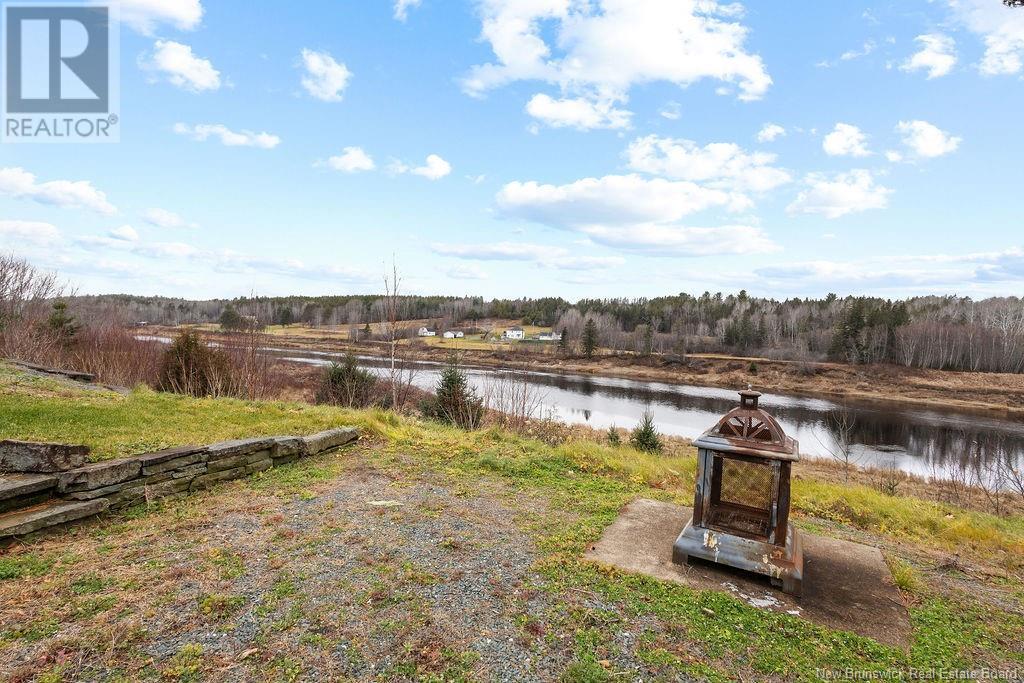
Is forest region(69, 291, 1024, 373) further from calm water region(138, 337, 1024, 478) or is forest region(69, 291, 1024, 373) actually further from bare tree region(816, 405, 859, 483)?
bare tree region(816, 405, 859, 483)

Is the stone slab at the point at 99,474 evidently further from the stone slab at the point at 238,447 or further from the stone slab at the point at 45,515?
the stone slab at the point at 238,447

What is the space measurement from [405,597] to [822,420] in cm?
3239

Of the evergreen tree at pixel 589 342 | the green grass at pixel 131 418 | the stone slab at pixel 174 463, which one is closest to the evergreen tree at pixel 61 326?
the green grass at pixel 131 418

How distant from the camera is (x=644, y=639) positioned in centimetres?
334

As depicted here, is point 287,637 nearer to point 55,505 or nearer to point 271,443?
point 55,505

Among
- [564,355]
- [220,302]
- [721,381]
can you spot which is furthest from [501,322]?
[220,302]

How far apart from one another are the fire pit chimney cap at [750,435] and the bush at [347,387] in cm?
1509

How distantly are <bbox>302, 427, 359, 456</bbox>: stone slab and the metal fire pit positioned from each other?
219 inches

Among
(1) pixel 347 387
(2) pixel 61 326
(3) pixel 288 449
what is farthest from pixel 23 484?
(2) pixel 61 326

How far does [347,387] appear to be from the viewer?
1781 centimetres

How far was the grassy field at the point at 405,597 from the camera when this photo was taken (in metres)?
3.00

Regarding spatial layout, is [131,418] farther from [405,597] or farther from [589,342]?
[589,342]

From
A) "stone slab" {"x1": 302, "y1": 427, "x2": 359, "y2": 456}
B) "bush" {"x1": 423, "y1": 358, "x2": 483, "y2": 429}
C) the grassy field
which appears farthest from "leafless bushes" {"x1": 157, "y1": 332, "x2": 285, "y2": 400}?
the grassy field

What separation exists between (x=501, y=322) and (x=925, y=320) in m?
65.1
